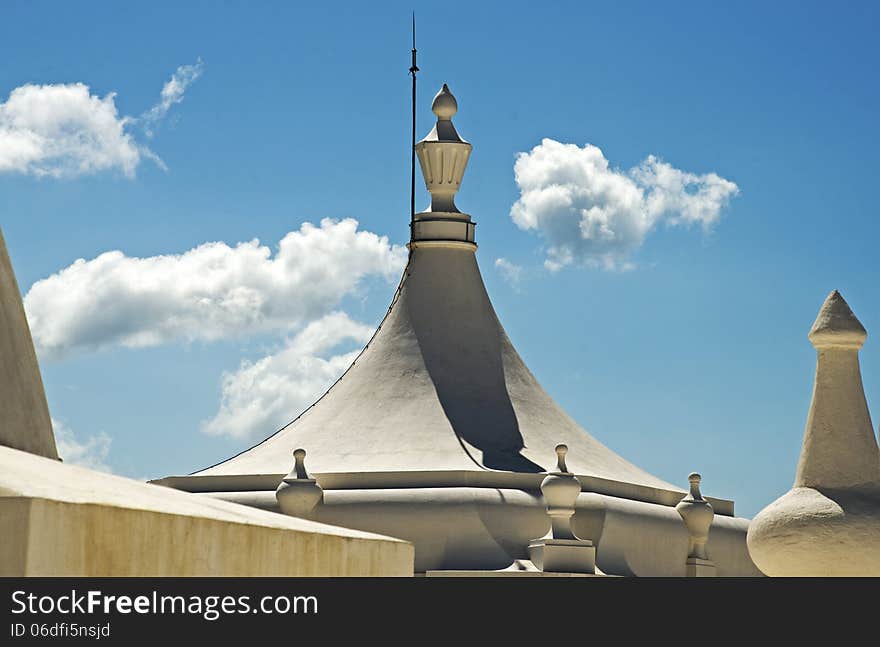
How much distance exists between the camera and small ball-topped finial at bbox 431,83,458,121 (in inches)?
1240

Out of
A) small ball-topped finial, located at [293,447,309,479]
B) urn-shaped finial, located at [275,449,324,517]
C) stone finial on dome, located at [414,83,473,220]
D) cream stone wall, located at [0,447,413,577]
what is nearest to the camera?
cream stone wall, located at [0,447,413,577]

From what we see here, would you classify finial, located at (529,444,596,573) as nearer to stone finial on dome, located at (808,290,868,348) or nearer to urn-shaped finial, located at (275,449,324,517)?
urn-shaped finial, located at (275,449,324,517)

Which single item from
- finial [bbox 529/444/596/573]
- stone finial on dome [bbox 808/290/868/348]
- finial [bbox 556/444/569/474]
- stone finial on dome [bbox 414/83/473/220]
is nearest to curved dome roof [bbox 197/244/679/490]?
stone finial on dome [bbox 414/83/473/220]

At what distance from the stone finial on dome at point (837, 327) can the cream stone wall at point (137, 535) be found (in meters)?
5.46

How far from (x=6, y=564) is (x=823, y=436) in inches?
375

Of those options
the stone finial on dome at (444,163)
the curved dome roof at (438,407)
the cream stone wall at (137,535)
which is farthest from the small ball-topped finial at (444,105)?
the cream stone wall at (137,535)

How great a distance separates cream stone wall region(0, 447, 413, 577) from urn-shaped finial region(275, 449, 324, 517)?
1256 centimetres

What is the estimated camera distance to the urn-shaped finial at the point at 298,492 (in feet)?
88.1

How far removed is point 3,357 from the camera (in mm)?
14367

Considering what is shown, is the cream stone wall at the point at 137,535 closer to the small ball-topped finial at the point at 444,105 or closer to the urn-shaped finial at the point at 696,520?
the urn-shaped finial at the point at 696,520
